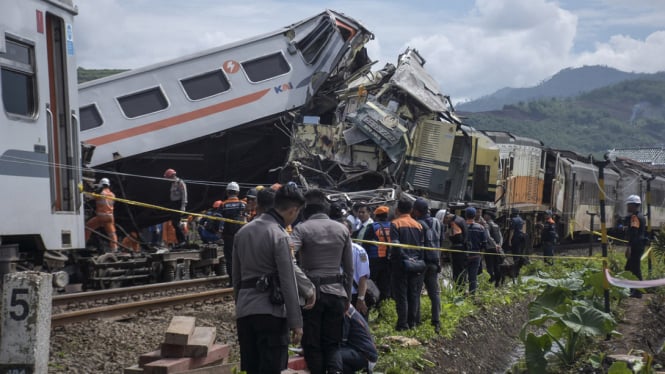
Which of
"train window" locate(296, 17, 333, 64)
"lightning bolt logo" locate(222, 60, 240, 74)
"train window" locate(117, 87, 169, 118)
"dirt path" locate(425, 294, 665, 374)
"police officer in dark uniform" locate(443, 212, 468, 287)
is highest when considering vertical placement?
"train window" locate(296, 17, 333, 64)

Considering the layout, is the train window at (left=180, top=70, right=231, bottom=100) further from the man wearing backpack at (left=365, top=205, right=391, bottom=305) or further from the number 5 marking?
the number 5 marking

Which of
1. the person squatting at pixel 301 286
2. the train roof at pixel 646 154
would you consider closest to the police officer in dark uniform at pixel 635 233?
the person squatting at pixel 301 286

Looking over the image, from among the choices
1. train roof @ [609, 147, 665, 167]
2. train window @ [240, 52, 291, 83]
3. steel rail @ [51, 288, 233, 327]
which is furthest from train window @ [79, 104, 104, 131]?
train roof @ [609, 147, 665, 167]

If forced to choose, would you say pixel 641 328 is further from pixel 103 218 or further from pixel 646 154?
pixel 646 154

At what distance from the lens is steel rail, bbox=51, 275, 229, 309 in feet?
36.7

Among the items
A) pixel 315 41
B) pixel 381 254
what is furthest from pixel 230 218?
pixel 315 41

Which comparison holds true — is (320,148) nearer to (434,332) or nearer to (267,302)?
(434,332)

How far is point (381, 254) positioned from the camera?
10297mm

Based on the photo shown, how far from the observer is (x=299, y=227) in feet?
22.5

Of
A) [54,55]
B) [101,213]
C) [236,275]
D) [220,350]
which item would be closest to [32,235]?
[54,55]

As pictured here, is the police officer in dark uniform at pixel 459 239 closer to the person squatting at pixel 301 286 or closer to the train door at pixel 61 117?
the person squatting at pixel 301 286

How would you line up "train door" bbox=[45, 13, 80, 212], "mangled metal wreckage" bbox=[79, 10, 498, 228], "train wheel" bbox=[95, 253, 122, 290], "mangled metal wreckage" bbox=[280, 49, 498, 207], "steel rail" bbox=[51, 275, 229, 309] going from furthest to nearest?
"mangled metal wreckage" bbox=[280, 49, 498, 207], "mangled metal wreckage" bbox=[79, 10, 498, 228], "train wheel" bbox=[95, 253, 122, 290], "steel rail" bbox=[51, 275, 229, 309], "train door" bbox=[45, 13, 80, 212]

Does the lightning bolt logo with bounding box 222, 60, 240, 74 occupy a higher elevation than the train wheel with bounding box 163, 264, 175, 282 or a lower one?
higher

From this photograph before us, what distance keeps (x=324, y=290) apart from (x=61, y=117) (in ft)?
15.7
